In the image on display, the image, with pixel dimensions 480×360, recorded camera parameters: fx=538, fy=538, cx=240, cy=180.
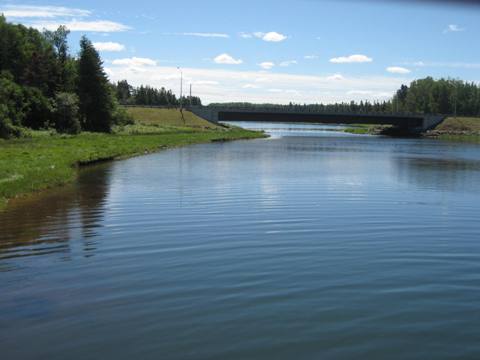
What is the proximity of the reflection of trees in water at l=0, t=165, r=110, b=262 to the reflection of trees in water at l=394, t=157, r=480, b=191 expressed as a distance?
20.9m

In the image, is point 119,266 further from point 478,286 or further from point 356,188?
point 356,188

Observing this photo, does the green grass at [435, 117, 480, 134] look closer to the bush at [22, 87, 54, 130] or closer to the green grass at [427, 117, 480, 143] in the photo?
the green grass at [427, 117, 480, 143]

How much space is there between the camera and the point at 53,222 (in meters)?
20.1

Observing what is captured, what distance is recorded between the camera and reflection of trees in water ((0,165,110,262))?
16.0 metres

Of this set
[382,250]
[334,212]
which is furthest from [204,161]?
[382,250]

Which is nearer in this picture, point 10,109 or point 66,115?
point 10,109

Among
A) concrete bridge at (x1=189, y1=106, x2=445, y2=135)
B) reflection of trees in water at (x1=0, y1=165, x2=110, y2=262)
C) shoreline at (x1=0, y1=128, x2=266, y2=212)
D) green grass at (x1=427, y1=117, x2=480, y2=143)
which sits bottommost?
reflection of trees in water at (x1=0, y1=165, x2=110, y2=262)

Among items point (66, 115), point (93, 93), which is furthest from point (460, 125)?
point (66, 115)

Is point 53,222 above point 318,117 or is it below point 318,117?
below

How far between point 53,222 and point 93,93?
7627 cm

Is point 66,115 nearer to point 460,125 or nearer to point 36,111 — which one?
point 36,111

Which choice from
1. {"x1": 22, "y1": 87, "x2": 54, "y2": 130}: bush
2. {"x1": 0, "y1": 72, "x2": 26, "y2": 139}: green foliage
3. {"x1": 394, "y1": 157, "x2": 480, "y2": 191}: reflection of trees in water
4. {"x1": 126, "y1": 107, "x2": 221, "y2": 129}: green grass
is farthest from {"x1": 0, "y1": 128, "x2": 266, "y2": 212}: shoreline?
{"x1": 126, "y1": 107, "x2": 221, "y2": 129}: green grass

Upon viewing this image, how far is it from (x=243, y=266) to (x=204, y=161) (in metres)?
36.7

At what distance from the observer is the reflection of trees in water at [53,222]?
52.4ft
